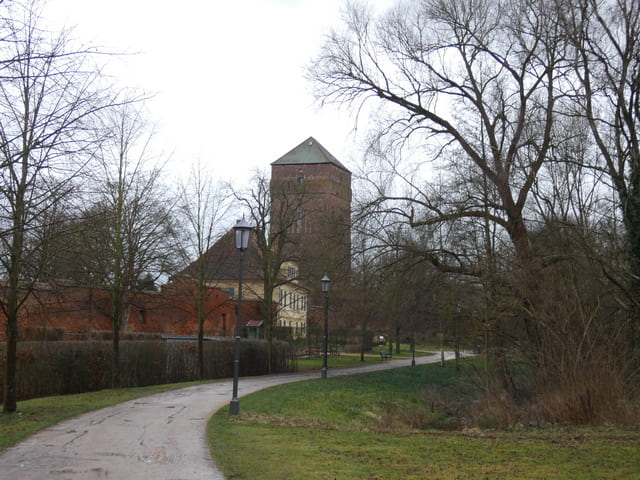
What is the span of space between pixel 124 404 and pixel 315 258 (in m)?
17.3

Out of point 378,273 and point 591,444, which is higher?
point 378,273

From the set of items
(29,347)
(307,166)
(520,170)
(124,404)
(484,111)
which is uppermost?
(307,166)

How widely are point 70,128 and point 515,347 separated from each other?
46.9ft

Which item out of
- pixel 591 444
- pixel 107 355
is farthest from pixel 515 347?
pixel 107 355

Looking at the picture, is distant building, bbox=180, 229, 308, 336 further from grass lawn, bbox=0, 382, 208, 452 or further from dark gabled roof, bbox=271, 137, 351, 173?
grass lawn, bbox=0, 382, 208, 452

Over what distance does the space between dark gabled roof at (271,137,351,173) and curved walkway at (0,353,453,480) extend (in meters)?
61.9

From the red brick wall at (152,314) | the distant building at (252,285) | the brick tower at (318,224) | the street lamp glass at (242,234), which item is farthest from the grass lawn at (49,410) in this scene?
the distant building at (252,285)

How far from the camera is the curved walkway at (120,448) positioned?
8.29 m

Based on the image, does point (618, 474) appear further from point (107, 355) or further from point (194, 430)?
point (107, 355)

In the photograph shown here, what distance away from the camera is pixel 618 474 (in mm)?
8320

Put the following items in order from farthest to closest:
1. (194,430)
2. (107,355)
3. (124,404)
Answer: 1. (107,355)
2. (124,404)
3. (194,430)

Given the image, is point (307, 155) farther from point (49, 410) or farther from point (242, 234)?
point (49, 410)

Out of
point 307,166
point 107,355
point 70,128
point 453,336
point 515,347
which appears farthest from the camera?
point 307,166

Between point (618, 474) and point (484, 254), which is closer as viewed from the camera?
point (618, 474)
